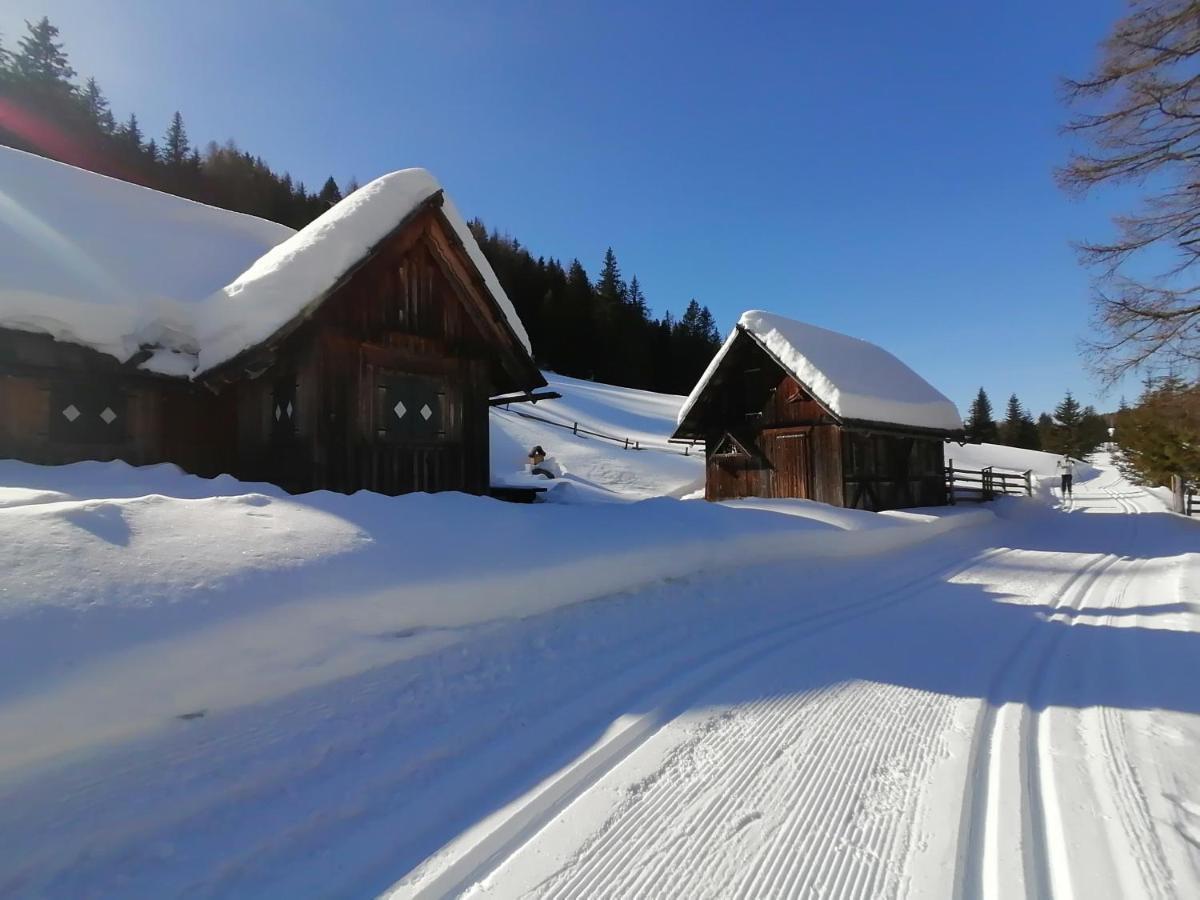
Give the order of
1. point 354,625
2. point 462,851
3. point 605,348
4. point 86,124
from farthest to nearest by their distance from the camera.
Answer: point 605,348, point 86,124, point 354,625, point 462,851

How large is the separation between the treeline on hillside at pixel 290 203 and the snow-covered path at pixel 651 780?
52.0m

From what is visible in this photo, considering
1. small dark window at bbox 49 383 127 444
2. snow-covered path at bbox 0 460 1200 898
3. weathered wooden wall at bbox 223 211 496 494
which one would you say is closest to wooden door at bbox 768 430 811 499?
weathered wooden wall at bbox 223 211 496 494

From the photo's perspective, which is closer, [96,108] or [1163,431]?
[1163,431]

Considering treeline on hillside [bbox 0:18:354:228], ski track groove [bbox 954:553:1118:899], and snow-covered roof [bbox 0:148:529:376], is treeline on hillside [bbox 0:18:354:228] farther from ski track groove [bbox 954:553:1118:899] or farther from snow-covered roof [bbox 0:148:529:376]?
ski track groove [bbox 954:553:1118:899]

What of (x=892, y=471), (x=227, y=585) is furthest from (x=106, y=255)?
(x=892, y=471)

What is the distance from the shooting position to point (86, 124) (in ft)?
158

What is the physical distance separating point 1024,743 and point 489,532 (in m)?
4.51

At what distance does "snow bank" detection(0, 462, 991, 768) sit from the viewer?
2906 millimetres

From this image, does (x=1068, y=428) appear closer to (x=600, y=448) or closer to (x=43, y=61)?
(x=600, y=448)

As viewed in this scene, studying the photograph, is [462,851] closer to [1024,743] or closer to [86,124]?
[1024,743]

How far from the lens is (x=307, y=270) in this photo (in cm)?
793

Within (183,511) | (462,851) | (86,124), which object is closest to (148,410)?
(183,511)

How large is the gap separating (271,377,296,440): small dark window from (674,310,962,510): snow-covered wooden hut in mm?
11676

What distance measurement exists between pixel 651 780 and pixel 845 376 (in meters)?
15.6
